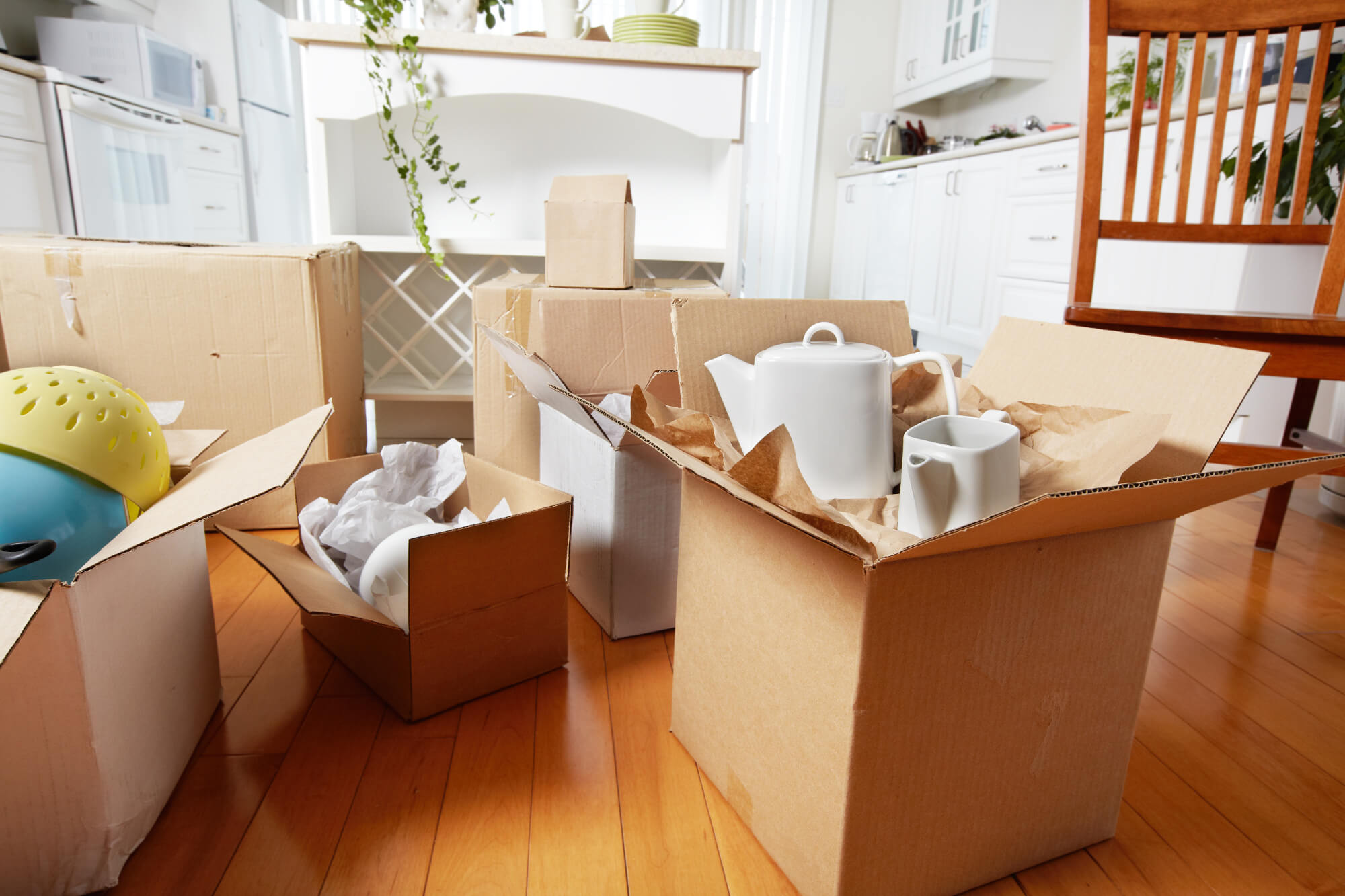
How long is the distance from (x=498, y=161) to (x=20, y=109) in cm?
151

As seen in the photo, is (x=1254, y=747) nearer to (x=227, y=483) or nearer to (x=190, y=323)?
(x=227, y=483)

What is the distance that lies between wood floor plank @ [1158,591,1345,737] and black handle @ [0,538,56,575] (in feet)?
3.98

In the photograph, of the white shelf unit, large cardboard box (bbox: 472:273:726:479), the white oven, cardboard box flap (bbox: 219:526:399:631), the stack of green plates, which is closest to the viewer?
cardboard box flap (bbox: 219:526:399:631)

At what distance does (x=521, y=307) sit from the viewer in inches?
53.2

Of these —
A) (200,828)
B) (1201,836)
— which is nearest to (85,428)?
(200,828)

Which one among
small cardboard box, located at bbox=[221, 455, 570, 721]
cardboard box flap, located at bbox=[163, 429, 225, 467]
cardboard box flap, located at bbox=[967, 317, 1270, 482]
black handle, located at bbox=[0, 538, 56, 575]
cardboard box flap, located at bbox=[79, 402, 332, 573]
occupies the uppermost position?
Answer: cardboard box flap, located at bbox=[967, 317, 1270, 482]

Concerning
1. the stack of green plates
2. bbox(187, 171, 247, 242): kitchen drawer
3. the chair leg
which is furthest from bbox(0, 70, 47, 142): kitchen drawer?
the chair leg

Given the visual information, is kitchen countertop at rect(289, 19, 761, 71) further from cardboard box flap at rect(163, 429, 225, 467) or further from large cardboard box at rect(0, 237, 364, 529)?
cardboard box flap at rect(163, 429, 225, 467)

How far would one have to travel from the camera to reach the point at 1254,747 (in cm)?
81

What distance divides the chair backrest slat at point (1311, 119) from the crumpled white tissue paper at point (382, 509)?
4.23 ft

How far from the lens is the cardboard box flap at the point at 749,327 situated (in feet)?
2.30

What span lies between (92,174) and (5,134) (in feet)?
1.19

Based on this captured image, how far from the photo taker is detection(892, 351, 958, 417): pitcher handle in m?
0.64

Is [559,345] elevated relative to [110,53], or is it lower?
lower
